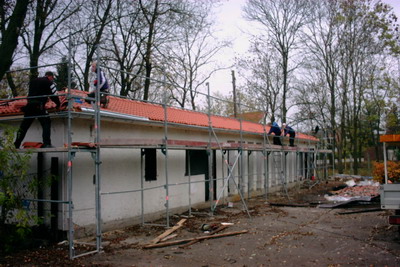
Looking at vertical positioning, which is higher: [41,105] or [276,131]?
[41,105]

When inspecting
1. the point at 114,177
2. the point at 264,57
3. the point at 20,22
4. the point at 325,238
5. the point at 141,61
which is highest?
the point at 264,57

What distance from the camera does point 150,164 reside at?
11.5 m

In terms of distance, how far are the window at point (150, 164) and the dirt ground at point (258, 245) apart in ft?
4.96

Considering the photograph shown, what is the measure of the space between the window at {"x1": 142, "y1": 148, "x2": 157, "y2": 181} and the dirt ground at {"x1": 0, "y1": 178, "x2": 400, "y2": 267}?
1.51 m

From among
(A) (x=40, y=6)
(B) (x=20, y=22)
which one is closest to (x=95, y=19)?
(A) (x=40, y=6)

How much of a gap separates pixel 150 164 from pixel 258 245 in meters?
4.61

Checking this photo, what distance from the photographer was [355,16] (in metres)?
26.9

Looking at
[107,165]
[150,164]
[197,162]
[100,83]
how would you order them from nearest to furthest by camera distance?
[100,83], [107,165], [150,164], [197,162]

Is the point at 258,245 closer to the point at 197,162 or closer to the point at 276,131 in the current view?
the point at 197,162

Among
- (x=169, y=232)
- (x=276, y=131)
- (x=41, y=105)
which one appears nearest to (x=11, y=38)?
(x=41, y=105)

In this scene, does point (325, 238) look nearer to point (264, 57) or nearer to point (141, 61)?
point (141, 61)

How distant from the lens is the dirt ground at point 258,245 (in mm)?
6883

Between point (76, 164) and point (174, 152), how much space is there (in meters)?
4.20

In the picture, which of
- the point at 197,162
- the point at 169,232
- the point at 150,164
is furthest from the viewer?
the point at 197,162
